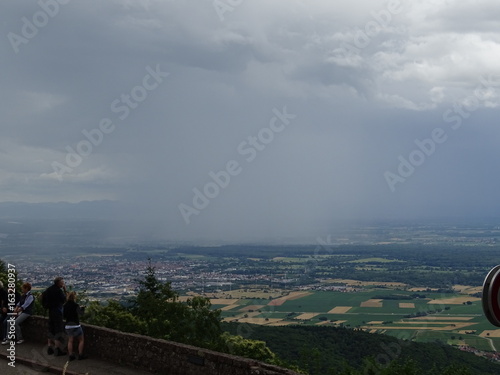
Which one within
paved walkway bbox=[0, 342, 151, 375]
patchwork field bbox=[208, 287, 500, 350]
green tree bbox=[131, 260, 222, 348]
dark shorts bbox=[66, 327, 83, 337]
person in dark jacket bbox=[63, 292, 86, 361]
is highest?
person in dark jacket bbox=[63, 292, 86, 361]

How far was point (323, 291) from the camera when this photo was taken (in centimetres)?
7581

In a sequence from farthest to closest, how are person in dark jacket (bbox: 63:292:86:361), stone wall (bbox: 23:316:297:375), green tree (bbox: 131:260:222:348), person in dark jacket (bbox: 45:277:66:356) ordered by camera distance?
green tree (bbox: 131:260:222:348) → person in dark jacket (bbox: 45:277:66:356) → person in dark jacket (bbox: 63:292:86:361) → stone wall (bbox: 23:316:297:375)

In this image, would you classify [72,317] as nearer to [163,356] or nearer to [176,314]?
[163,356]

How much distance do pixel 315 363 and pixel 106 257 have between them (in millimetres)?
74172

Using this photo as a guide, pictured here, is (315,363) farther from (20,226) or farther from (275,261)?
(20,226)

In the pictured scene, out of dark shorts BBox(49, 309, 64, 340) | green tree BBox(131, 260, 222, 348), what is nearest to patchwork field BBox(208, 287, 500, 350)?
green tree BBox(131, 260, 222, 348)

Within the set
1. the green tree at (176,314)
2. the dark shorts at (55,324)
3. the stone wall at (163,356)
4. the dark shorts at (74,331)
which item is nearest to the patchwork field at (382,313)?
the green tree at (176,314)

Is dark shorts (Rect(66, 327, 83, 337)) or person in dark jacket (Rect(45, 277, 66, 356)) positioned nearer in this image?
dark shorts (Rect(66, 327, 83, 337))

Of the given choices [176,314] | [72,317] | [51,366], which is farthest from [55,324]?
[176,314]

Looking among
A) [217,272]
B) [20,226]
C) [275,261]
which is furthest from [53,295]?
[20,226]

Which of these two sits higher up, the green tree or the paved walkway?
the paved walkway

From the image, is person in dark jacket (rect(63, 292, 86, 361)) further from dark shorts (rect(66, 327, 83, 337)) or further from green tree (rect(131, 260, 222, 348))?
green tree (rect(131, 260, 222, 348))

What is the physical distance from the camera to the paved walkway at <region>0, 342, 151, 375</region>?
10.5m

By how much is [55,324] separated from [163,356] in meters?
2.84
